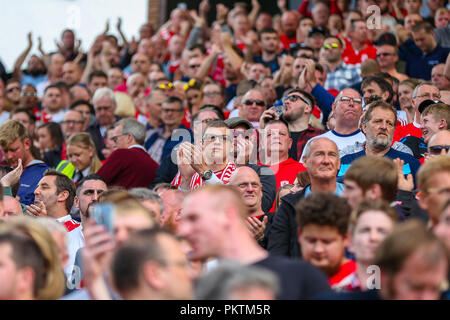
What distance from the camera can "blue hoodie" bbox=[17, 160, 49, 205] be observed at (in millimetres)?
7254

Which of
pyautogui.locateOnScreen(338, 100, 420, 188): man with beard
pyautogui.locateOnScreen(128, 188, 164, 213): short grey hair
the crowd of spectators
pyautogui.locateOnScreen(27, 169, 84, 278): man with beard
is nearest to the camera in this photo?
the crowd of spectators

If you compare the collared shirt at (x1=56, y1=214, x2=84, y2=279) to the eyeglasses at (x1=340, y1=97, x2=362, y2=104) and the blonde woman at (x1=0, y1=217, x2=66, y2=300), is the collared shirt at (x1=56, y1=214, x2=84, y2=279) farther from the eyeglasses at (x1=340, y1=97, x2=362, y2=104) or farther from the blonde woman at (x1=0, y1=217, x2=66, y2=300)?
the eyeglasses at (x1=340, y1=97, x2=362, y2=104)

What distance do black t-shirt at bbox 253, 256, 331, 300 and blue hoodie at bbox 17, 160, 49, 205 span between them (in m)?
4.27

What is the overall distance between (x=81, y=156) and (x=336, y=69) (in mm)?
3329

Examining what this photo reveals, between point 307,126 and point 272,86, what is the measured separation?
162 cm

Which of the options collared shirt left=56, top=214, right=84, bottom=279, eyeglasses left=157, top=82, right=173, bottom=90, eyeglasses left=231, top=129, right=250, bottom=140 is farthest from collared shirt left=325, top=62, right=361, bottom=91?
collared shirt left=56, top=214, right=84, bottom=279

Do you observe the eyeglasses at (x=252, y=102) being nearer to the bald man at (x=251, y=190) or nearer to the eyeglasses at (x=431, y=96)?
the eyeglasses at (x=431, y=96)

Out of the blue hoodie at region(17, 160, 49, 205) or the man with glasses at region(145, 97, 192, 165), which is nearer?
the blue hoodie at region(17, 160, 49, 205)

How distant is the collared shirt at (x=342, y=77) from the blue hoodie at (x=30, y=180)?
3.62 metres

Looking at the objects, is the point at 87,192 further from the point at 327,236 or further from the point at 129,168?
the point at 327,236

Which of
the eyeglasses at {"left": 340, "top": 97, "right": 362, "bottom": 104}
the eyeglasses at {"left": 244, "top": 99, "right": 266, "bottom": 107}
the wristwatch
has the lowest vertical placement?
the wristwatch

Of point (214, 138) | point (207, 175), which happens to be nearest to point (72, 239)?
point (207, 175)
